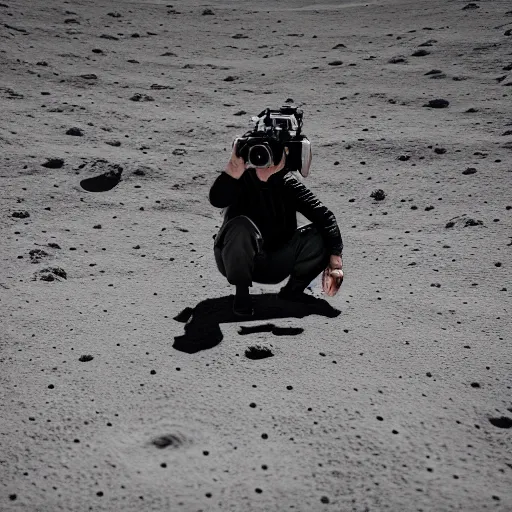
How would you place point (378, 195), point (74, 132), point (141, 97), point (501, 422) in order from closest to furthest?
point (501, 422) < point (378, 195) < point (74, 132) < point (141, 97)

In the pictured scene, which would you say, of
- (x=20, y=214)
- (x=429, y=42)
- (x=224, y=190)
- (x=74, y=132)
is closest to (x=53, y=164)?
(x=74, y=132)

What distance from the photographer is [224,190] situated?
414 centimetres

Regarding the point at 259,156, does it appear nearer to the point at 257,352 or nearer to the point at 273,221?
the point at 273,221

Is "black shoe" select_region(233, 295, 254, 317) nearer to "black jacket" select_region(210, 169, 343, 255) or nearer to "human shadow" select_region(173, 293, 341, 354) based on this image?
"human shadow" select_region(173, 293, 341, 354)

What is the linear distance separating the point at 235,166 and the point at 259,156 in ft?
0.51

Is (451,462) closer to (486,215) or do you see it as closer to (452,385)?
(452,385)

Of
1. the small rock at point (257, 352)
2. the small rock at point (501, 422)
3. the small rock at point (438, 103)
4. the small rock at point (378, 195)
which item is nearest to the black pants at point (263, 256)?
the small rock at point (257, 352)

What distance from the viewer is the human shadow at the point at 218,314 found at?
4004 mm

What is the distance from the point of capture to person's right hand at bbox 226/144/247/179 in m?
4.01

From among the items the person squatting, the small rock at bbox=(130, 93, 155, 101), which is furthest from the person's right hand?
the small rock at bbox=(130, 93, 155, 101)

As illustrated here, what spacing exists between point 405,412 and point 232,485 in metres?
0.90

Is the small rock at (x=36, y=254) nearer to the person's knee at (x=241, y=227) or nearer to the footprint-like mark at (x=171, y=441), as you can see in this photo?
the person's knee at (x=241, y=227)

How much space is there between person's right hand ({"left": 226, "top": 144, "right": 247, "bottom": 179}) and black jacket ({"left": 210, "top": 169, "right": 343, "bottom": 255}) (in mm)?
114

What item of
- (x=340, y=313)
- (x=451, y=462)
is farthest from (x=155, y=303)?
(x=451, y=462)
